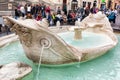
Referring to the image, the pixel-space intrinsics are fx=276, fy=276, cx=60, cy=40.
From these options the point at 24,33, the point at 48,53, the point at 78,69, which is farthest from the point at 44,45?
the point at 78,69

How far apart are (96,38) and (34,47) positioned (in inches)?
136

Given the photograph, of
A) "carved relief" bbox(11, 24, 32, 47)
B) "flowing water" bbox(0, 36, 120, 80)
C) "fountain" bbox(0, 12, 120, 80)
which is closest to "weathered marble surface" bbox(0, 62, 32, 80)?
"fountain" bbox(0, 12, 120, 80)

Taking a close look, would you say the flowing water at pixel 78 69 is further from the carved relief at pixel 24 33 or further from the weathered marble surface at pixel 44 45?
the carved relief at pixel 24 33

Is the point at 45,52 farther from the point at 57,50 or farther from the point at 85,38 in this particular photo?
the point at 85,38

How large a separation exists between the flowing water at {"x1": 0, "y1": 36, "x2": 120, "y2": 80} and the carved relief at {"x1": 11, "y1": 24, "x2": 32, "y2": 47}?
0.77 meters

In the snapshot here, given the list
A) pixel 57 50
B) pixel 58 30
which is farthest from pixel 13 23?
pixel 58 30

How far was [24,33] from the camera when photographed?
6.65m

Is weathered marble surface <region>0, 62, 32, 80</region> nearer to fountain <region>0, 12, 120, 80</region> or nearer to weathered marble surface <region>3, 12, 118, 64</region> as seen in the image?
fountain <region>0, 12, 120, 80</region>

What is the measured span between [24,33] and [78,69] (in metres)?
1.83

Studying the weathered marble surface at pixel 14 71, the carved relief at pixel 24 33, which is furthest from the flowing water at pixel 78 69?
the carved relief at pixel 24 33

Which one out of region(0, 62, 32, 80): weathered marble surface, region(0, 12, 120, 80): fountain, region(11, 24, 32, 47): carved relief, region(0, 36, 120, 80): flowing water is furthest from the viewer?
region(0, 36, 120, 80): flowing water

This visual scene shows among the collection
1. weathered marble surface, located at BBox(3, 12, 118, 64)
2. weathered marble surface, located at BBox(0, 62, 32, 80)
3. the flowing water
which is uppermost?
weathered marble surface, located at BBox(3, 12, 118, 64)

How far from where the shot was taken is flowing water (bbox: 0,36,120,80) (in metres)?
6.81

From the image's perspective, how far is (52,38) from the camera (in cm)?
697
